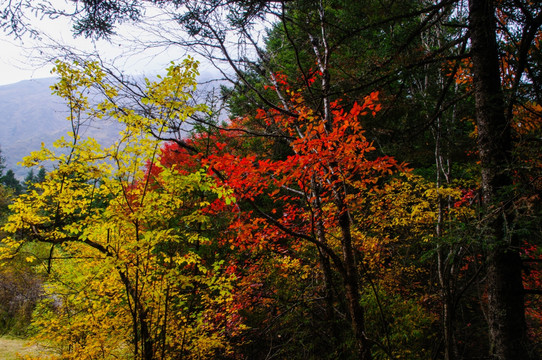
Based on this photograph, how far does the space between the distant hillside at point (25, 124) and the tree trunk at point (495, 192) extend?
141167 mm

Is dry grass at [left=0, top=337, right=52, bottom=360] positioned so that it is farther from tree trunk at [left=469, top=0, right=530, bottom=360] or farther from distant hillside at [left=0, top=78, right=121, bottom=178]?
distant hillside at [left=0, top=78, right=121, bottom=178]

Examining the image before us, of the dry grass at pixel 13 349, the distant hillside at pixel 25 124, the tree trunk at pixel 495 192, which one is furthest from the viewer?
the distant hillside at pixel 25 124

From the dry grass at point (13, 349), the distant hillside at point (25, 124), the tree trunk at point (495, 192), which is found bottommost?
the dry grass at point (13, 349)

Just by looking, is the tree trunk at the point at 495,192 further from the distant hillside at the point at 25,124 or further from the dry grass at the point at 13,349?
the distant hillside at the point at 25,124

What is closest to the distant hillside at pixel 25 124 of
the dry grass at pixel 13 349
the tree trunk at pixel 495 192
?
the dry grass at pixel 13 349

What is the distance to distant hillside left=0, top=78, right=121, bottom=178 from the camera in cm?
12556

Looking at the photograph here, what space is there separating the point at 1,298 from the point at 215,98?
17533 mm

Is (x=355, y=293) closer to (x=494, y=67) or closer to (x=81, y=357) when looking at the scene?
(x=494, y=67)

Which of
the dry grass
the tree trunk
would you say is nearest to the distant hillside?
the dry grass

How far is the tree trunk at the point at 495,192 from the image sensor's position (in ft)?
7.64

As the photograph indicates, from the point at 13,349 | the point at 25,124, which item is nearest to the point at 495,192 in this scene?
the point at 13,349

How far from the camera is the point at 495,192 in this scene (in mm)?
2484

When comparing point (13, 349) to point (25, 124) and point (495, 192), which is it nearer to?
point (495, 192)

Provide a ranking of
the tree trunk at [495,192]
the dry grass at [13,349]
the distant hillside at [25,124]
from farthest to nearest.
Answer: the distant hillside at [25,124] → the dry grass at [13,349] → the tree trunk at [495,192]
